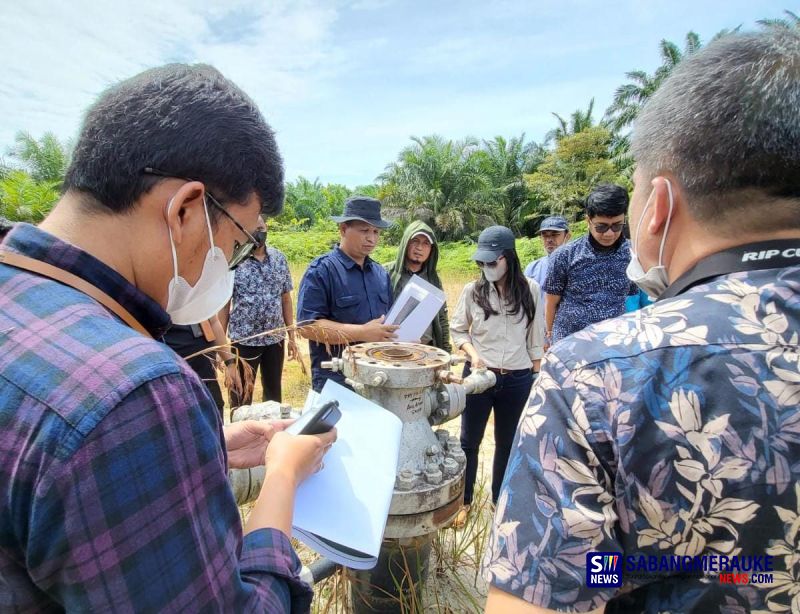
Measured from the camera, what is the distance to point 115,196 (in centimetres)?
88

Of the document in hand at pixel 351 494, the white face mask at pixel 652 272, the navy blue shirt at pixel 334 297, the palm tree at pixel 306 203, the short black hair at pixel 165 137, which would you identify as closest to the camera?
the short black hair at pixel 165 137

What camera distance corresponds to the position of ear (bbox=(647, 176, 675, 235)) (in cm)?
97

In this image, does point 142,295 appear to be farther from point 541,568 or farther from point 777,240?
point 777,240

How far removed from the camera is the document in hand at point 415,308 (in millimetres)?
2850

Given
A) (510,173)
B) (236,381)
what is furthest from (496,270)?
(510,173)

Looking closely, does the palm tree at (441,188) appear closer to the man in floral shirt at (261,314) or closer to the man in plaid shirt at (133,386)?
the man in floral shirt at (261,314)

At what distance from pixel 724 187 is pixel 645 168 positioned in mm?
198

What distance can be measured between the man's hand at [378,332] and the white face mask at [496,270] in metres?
1.01

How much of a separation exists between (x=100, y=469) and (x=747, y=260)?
110cm

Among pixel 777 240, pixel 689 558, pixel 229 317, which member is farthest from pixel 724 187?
pixel 229 317

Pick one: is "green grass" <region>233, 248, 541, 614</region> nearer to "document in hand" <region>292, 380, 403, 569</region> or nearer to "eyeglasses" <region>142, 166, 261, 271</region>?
"document in hand" <region>292, 380, 403, 569</region>

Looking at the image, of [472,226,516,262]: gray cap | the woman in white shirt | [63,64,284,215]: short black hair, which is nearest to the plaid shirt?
[63,64,284,215]: short black hair

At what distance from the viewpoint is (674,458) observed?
77 centimetres

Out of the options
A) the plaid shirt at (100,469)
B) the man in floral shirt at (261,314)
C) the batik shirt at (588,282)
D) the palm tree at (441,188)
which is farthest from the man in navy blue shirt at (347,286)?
the palm tree at (441,188)
